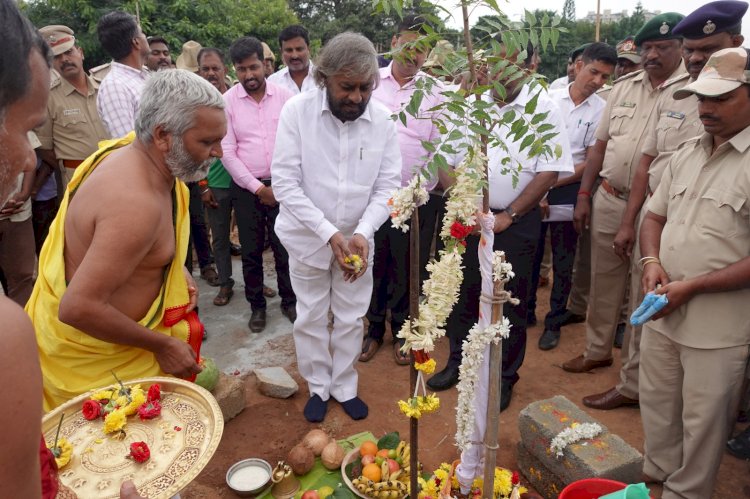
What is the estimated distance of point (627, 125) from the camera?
396cm

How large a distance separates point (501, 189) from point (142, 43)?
3398 mm

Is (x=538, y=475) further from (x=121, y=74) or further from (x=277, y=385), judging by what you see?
(x=121, y=74)

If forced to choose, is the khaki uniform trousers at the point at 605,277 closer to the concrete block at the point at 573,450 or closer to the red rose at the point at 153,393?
the concrete block at the point at 573,450

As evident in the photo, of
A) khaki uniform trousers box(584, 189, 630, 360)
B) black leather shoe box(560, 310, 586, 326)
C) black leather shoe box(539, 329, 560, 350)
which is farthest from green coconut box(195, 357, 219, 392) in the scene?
black leather shoe box(560, 310, 586, 326)

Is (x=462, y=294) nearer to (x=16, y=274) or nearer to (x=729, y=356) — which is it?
(x=729, y=356)

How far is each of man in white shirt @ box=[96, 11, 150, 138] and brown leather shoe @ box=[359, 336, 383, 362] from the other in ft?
9.13

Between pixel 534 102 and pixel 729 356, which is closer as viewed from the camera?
pixel 534 102

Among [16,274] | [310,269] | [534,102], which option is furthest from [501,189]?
[16,274]

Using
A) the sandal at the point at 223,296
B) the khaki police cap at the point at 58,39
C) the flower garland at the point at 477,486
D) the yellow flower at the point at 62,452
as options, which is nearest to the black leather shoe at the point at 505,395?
the flower garland at the point at 477,486

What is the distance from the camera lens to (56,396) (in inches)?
93.7

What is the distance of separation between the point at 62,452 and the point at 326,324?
2092mm

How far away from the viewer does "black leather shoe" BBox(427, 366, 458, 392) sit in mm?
4137

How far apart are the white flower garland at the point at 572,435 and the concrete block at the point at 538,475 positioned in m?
0.22

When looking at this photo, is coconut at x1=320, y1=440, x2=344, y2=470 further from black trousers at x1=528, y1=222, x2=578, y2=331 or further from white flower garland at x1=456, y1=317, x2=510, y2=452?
black trousers at x1=528, y1=222, x2=578, y2=331
